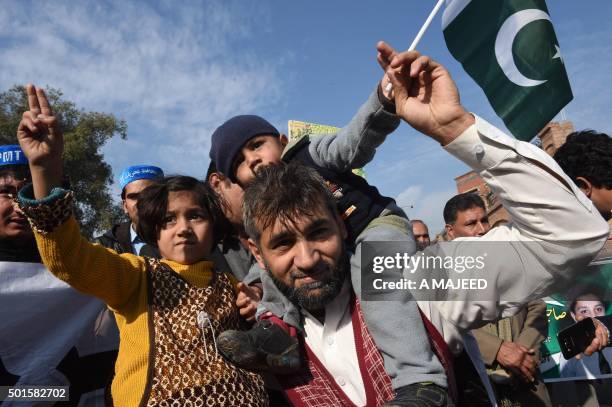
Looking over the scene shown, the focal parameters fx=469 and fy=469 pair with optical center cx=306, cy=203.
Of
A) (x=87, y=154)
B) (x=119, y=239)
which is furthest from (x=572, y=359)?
(x=87, y=154)

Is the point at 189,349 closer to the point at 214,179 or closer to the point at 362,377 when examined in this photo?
the point at 362,377

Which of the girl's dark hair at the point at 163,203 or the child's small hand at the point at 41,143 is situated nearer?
the child's small hand at the point at 41,143

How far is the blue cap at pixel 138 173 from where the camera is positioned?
4109 millimetres

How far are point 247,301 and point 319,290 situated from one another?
620mm

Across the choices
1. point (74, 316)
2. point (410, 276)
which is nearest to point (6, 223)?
point (74, 316)

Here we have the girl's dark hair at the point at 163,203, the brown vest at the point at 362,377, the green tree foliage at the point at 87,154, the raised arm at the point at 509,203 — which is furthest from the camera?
the green tree foliage at the point at 87,154

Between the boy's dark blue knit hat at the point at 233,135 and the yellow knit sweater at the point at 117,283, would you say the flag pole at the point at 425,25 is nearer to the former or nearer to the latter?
the boy's dark blue knit hat at the point at 233,135

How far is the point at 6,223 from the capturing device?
245 centimetres

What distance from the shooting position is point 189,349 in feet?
6.37


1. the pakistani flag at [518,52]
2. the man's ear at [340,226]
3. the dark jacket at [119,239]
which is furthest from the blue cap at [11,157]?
the pakistani flag at [518,52]

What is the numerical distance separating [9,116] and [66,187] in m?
19.4

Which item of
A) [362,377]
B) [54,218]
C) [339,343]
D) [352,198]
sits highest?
[54,218]

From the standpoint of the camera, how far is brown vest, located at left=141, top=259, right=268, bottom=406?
5.98 feet

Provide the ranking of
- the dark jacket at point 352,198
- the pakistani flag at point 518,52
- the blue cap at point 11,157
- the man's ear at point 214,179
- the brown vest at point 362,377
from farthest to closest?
1. the pakistani flag at point 518,52
2. the man's ear at point 214,179
3. the blue cap at point 11,157
4. the dark jacket at point 352,198
5. the brown vest at point 362,377
